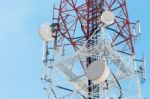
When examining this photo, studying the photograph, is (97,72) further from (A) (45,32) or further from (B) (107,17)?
(A) (45,32)

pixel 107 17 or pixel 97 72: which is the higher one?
pixel 107 17

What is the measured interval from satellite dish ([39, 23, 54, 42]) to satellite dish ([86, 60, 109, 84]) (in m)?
5.15

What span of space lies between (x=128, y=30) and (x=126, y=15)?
97cm

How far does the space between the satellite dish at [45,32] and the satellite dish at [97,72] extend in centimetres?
515

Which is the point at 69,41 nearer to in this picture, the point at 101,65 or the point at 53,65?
the point at 53,65

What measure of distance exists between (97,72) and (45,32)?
627 centimetres

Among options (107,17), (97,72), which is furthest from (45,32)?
(97,72)

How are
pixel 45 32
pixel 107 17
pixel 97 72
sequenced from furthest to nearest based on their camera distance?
pixel 45 32 < pixel 107 17 < pixel 97 72

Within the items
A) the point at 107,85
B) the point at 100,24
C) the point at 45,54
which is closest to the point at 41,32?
the point at 45,54

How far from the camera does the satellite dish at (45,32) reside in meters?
39.6

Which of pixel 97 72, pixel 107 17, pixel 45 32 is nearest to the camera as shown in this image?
pixel 97 72

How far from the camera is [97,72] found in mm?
34688

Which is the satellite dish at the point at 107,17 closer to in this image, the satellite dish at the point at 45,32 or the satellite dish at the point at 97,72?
the satellite dish at the point at 97,72

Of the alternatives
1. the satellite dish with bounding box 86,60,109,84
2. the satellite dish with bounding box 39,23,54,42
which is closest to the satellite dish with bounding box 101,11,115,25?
the satellite dish with bounding box 86,60,109,84
